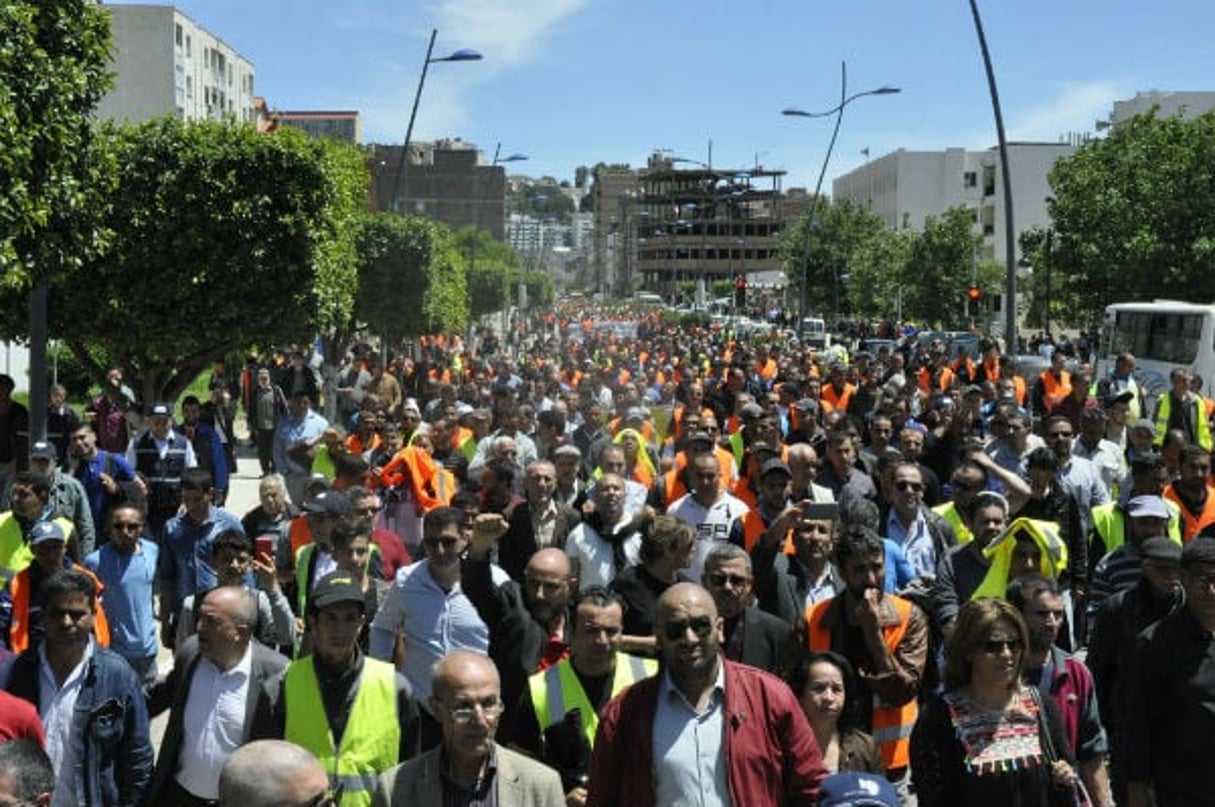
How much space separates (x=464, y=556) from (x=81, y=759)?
2.07 m

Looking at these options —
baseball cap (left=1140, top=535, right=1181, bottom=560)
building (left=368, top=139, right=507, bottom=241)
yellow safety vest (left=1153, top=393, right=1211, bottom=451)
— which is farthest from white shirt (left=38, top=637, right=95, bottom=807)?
building (left=368, top=139, right=507, bottom=241)

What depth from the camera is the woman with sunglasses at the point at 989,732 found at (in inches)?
180

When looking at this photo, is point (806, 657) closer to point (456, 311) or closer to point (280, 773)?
point (280, 773)

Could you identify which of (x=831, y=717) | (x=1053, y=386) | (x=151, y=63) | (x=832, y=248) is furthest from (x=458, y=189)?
(x=831, y=717)

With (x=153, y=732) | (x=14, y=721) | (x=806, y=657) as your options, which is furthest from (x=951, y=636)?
(x=153, y=732)

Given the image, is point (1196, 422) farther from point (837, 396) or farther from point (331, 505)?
point (331, 505)

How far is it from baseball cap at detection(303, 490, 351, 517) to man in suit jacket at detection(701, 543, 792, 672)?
229cm

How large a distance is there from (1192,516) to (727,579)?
4531mm

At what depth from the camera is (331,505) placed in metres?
7.58

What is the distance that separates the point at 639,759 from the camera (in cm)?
434

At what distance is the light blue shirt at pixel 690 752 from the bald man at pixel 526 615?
6.22ft

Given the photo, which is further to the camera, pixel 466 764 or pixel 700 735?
pixel 700 735

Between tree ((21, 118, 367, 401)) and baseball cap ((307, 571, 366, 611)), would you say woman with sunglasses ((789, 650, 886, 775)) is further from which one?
tree ((21, 118, 367, 401))

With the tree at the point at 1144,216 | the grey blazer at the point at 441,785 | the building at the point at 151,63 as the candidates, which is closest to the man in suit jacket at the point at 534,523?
the grey blazer at the point at 441,785
